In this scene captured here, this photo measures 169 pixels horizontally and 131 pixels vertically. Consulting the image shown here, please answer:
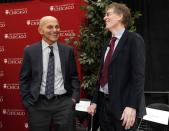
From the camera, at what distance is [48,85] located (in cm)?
386

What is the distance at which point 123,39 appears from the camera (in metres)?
3.30

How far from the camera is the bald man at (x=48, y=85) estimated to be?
387 cm

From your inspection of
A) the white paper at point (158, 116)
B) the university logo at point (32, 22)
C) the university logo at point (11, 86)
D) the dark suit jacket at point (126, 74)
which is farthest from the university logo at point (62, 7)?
the dark suit jacket at point (126, 74)

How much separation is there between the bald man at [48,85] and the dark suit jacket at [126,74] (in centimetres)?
79

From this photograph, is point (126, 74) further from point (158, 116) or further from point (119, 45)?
point (158, 116)

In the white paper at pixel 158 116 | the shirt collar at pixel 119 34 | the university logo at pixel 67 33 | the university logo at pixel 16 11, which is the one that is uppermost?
the university logo at pixel 16 11

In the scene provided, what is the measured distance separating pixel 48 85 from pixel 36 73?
0.61 ft

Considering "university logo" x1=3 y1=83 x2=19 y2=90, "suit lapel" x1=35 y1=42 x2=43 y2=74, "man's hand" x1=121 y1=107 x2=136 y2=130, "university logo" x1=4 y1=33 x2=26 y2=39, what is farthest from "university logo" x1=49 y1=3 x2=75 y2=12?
"man's hand" x1=121 y1=107 x2=136 y2=130

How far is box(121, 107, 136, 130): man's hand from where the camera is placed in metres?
3.16

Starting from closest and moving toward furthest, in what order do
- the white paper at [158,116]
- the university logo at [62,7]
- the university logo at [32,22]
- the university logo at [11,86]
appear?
the white paper at [158,116] < the university logo at [62,7] < the university logo at [32,22] < the university logo at [11,86]

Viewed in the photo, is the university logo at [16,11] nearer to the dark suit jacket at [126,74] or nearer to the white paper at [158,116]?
the white paper at [158,116]

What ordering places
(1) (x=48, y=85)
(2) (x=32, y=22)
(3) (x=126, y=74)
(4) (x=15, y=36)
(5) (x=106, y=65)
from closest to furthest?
(3) (x=126, y=74) → (5) (x=106, y=65) → (1) (x=48, y=85) → (2) (x=32, y=22) → (4) (x=15, y=36)

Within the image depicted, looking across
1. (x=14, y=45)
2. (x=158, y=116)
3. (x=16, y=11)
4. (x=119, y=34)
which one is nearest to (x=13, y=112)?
(x=14, y=45)

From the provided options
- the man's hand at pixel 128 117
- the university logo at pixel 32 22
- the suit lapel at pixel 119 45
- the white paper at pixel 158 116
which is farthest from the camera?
the university logo at pixel 32 22
